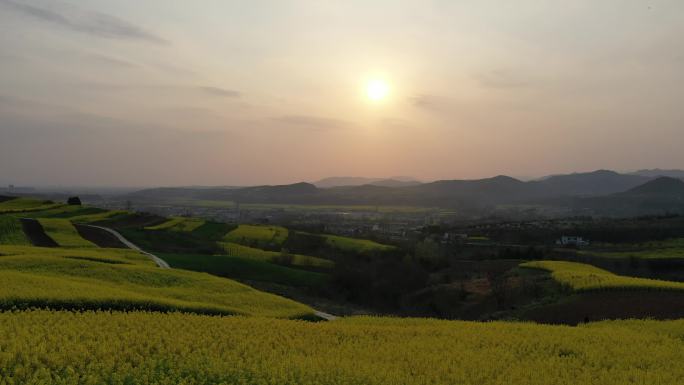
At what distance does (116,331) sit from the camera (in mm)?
16719

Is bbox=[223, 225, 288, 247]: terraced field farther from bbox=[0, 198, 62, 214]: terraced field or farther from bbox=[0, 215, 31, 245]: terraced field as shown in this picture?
bbox=[0, 198, 62, 214]: terraced field

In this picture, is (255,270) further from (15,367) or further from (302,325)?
(15,367)

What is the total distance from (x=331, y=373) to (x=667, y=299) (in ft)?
103

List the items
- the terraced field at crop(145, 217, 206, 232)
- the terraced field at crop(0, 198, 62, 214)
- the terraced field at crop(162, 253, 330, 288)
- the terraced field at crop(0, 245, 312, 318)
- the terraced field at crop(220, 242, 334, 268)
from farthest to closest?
the terraced field at crop(0, 198, 62, 214) → the terraced field at crop(145, 217, 206, 232) → the terraced field at crop(220, 242, 334, 268) → the terraced field at crop(162, 253, 330, 288) → the terraced field at crop(0, 245, 312, 318)

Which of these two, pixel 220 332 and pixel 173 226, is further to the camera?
pixel 173 226

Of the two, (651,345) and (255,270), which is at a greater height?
(651,345)

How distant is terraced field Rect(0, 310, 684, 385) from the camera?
41.7 ft

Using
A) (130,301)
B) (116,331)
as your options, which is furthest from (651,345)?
(130,301)

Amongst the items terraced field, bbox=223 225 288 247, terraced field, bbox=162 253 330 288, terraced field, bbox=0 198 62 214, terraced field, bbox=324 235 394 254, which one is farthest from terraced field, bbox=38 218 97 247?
terraced field, bbox=324 235 394 254

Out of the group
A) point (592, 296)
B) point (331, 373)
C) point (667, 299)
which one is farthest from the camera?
point (592, 296)

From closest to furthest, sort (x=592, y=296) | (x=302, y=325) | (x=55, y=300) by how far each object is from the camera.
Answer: (x=302, y=325) → (x=55, y=300) → (x=592, y=296)

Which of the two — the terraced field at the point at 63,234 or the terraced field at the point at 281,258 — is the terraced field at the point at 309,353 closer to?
the terraced field at the point at 63,234

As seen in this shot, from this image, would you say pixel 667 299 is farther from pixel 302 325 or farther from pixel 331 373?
pixel 331 373

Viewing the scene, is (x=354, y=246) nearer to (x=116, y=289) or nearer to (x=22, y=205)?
(x=116, y=289)
